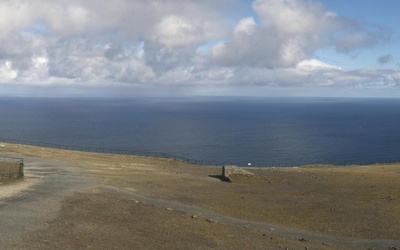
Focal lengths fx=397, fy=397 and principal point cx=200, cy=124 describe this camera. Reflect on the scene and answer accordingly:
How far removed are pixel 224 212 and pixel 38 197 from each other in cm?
1472

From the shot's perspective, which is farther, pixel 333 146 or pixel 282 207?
pixel 333 146

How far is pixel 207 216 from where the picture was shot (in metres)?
30.2

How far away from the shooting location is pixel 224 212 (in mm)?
32125

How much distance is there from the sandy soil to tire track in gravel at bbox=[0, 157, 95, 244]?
853 mm

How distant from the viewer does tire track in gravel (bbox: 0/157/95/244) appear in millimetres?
24000

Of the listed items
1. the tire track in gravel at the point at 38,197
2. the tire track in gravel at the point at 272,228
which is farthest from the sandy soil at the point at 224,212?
A: the tire track in gravel at the point at 38,197

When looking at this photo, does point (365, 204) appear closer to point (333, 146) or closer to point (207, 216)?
point (207, 216)

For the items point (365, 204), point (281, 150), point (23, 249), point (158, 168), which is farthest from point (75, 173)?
point (281, 150)

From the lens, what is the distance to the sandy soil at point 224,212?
78.3 ft

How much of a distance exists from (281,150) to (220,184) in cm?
7311

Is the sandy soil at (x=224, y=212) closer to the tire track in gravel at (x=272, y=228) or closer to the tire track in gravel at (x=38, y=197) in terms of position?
the tire track in gravel at (x=272, y=228)

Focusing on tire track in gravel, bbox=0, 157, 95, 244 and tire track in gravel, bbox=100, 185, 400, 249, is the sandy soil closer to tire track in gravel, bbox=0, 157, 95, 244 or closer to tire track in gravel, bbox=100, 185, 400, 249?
tire track in gravel, bbox=100, 185, 400, 249

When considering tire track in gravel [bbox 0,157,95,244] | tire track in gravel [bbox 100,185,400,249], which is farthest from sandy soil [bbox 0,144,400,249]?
tire track in gravel [bbox 0,157,95,244]

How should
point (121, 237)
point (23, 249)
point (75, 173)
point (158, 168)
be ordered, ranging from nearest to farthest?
point (23, 249) < point (121, 237) < point (75, 173) < point (158, 168)
